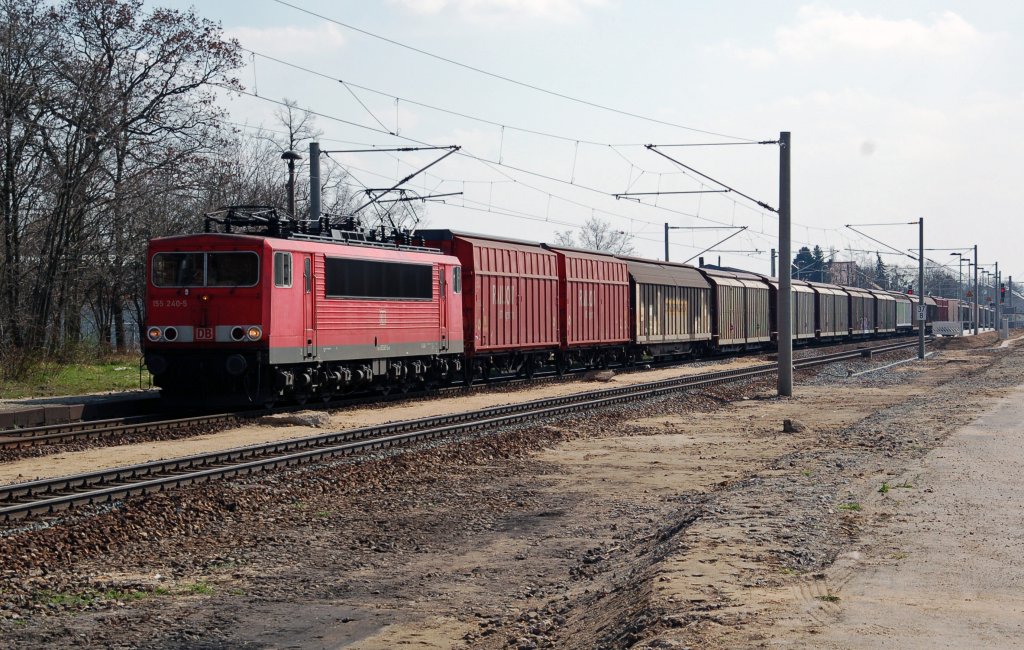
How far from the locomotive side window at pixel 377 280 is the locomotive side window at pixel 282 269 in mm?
1247

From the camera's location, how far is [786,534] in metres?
10.4

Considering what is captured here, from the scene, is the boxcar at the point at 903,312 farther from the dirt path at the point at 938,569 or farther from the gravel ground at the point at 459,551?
the dirt path at the point at 938,569

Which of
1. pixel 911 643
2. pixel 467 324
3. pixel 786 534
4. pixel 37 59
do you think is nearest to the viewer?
pixel 911 643

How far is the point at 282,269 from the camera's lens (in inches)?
846

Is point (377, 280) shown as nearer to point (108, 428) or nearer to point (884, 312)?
point (108, 428)

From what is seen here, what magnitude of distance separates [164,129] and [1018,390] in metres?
27.3

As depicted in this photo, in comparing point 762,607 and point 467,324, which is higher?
point 467,324

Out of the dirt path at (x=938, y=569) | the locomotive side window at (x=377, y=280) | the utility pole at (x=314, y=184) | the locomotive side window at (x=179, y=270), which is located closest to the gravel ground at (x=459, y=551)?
the dirt path at (x=938, y=569)

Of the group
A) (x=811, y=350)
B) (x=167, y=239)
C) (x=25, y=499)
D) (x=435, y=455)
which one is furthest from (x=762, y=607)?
(x=811, y=350)

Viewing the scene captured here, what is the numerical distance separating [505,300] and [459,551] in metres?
20.0

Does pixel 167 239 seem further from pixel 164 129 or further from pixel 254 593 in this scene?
pixel 164 129

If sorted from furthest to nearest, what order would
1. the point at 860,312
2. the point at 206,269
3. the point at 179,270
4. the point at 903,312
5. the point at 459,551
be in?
the point at 903,312
the point at 860,312
the point at 179,270
the point at 206,269
the point at 459,551

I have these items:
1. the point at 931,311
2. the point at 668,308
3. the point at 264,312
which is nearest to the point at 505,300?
the point at 264,312

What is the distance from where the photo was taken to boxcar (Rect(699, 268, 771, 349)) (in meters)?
47.7
